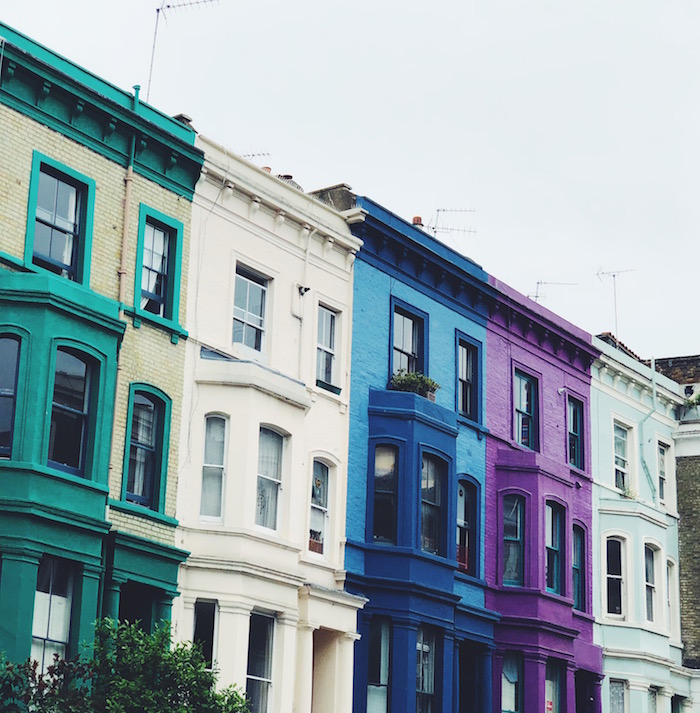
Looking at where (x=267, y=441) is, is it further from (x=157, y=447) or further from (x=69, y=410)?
(x=69, y=410)

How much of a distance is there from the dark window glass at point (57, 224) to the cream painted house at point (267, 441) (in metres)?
2.99

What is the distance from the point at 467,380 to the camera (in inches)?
1465

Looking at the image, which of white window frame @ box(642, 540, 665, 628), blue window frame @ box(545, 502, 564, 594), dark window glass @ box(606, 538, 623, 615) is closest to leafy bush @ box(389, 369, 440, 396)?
blue window frame @ box(545, 502, 564, 594)

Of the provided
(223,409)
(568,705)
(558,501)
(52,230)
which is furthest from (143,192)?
(568,705)

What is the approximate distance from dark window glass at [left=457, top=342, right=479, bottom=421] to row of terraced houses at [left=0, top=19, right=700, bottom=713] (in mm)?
98

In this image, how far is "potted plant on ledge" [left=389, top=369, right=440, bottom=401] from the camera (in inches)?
1341

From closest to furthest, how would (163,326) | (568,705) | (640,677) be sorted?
(163,326)
(568,705)
(640,677)

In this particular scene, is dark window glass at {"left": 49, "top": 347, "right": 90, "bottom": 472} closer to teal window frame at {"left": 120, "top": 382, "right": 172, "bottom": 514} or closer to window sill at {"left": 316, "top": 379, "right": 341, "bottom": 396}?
teal window frame at {"left": 120, "top": 382, "right": 172, "bottom": 514}

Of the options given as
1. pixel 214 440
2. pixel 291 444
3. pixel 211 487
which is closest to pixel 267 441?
pixel 291 444

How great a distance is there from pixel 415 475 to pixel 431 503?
1225 mm

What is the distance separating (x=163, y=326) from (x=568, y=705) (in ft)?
50.5

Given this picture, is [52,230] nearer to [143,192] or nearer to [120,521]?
[143,192]

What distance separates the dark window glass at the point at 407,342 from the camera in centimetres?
3503

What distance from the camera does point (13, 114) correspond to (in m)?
26.4
